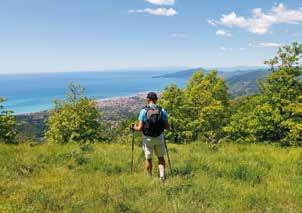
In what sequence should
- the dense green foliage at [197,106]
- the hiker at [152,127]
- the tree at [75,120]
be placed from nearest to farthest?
the hiker at [152,127], the tree at [75,120], the dense green foliage at [197,106]

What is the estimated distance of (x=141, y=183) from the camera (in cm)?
873

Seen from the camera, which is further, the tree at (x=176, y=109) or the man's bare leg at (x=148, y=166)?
the tree at (x=176, y=109)

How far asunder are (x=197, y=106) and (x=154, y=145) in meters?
36.6

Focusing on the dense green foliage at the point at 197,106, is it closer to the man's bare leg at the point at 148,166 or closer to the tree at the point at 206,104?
the tree at the point at 206,104

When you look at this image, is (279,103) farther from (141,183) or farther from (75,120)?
(141,183)

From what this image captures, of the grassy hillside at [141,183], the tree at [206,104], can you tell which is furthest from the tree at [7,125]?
the grassy hillside at [141,183]

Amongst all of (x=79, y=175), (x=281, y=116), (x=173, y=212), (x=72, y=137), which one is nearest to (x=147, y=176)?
(x=79, y=175)

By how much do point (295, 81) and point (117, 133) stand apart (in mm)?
36300

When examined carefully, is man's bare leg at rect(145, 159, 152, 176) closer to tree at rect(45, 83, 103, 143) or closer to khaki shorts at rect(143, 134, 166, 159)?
khaki shorts at rect(143, 134, 166, 159)

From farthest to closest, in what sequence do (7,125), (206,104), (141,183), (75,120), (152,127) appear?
1. (206,104)
2. (75,120)
3. (7,125)
4. (152,127)
5. (141,183)

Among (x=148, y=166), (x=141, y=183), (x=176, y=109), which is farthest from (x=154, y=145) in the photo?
(x=176, y=109)

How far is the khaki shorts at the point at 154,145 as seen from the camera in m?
10.0

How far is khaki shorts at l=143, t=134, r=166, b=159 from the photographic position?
1003 cm

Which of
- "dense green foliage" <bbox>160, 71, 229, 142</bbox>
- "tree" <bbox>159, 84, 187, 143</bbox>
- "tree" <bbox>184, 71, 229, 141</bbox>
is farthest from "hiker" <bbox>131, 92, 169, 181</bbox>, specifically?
"tree" <bbox>159, 84, 187, 143</bbox>
